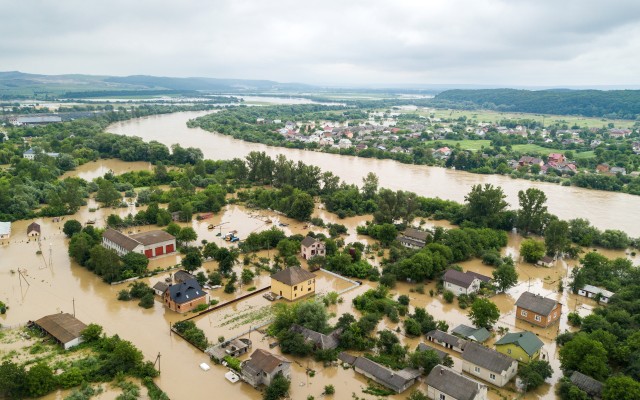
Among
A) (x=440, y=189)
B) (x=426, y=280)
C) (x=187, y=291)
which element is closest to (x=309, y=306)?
(x=187, y=291)

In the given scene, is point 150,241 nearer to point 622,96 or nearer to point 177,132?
point 177,132

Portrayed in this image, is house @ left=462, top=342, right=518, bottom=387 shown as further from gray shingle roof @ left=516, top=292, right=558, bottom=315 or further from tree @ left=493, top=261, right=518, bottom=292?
tree @ left=493, top=261, right=518, bottom=292

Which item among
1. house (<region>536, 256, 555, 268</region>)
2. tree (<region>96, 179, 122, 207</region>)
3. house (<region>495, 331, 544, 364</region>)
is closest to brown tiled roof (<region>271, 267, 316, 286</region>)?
house (<region>495, 331, 544, 364</region>)

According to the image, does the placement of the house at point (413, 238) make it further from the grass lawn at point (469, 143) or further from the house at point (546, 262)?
the grass lawn at point (469, 143)

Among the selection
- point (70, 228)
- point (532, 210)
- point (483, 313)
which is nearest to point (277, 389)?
point (483, 313)

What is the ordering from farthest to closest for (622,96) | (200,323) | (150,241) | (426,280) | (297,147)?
1. (622,96)
2. (297,147)
3. (150,241)
4. (426,280)
5. (200,323)

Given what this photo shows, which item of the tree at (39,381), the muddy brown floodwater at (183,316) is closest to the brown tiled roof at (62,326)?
the muddy brown floodwater at (183,316)
